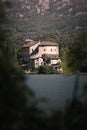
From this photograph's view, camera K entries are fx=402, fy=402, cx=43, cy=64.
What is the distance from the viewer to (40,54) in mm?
108188

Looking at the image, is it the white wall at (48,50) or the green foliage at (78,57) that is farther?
the white wall at (48,50)

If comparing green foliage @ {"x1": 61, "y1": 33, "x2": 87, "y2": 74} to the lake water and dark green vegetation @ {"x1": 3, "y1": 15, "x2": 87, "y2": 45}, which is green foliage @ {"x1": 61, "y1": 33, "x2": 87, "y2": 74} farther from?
dark green vegetation @ {"x1": 3, "y1": 15, "x2": 87, "y2": 45}

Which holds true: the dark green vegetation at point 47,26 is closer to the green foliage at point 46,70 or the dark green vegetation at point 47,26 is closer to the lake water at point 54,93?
the green foliage at point 46,70

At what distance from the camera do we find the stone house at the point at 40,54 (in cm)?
10081

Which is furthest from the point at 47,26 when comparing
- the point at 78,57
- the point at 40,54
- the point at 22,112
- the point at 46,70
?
the point at 22,112

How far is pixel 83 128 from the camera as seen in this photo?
863cm

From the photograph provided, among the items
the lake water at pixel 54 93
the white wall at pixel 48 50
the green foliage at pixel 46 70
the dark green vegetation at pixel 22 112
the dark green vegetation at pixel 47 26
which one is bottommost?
the green foliage at pixel 46 70

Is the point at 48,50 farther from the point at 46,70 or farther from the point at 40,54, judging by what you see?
the point at 46,70

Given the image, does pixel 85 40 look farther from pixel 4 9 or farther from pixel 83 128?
pixel 83 128

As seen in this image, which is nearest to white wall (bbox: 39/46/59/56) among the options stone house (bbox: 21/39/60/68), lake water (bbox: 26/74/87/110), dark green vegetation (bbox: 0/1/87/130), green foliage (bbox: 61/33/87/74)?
stone house (bbox: 21/39/60/68)

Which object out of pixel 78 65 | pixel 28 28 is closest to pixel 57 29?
pixel 28 28

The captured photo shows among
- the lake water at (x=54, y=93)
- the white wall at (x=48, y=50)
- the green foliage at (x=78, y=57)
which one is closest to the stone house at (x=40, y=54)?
the white wall at (x=48, y=50)

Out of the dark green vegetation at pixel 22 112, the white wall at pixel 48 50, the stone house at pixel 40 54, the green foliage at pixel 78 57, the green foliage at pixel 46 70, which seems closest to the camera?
the dark green vegetation at pixel 22 112

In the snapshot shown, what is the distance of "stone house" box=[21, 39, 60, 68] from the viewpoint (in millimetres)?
100812
